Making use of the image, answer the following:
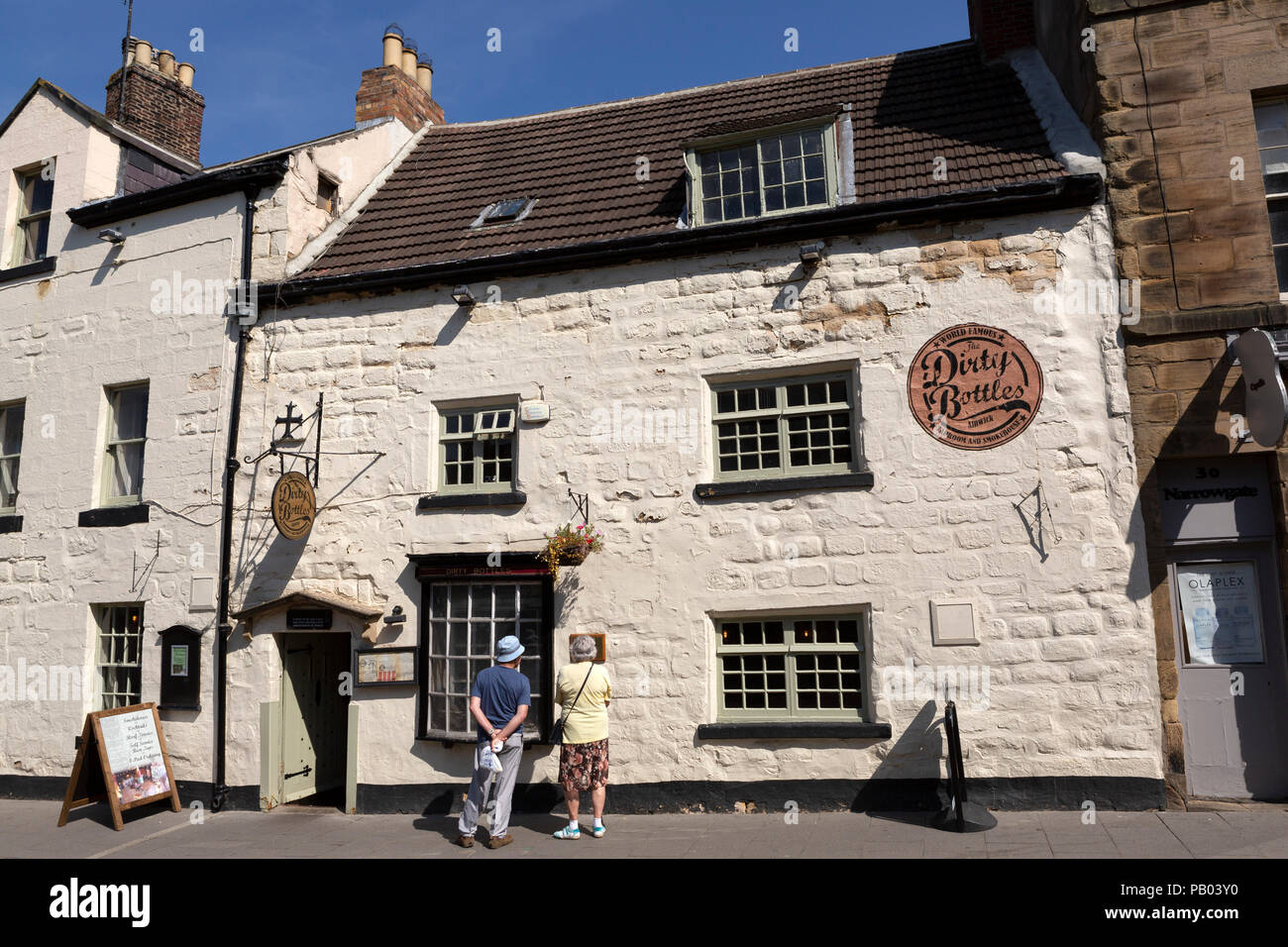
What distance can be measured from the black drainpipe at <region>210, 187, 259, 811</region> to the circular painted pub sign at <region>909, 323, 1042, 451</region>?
7.57 metres

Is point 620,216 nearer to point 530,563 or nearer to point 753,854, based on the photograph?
point 530,563

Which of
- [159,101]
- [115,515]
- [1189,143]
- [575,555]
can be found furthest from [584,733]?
[159,101]

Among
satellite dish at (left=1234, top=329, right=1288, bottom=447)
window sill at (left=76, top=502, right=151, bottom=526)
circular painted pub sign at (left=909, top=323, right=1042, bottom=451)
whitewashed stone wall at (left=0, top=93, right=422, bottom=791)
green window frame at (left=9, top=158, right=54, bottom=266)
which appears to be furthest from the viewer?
green window frame at (left=9, top=158, right=54, bottom=266)

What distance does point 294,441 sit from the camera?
10023 millimetres

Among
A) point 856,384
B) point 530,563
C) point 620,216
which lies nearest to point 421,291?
point 620,216

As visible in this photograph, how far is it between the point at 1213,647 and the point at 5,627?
44.0ft

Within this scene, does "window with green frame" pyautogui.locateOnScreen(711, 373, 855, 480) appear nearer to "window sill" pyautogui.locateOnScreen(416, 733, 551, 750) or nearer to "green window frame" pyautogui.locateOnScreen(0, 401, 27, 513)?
"window sill" pyautogui.locateOnScreen(416, 733, 551, 750)

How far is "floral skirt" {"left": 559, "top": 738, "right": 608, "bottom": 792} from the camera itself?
768 cm

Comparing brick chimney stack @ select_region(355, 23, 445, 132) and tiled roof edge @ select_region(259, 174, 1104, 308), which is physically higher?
brick chimney stack @ select_region(355, 23, 445, 132)

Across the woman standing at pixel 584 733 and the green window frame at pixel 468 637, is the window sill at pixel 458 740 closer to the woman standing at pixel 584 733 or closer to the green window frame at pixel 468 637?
the green window frame at pixel 468 637

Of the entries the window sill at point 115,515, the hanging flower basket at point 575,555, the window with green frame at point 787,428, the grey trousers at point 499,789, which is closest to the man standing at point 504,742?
the grey trousers at point 499,789

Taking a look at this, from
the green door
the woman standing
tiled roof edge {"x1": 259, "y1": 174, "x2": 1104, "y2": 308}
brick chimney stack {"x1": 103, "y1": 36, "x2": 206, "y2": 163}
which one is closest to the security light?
tiled roof edge {"x1": 259, "y1": 174, "x2": 1104, "y2": 308}

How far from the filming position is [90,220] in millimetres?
11773

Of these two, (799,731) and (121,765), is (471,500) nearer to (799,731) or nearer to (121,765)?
(799,731)
